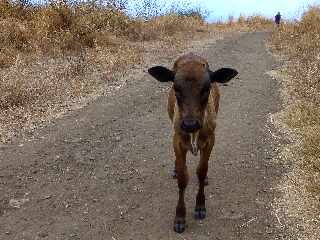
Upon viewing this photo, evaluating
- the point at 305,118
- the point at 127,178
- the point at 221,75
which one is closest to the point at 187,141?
the point at 221,75

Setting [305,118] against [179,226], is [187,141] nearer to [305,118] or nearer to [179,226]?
[179,226]

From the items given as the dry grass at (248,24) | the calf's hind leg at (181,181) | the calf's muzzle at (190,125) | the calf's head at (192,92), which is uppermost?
the calf's head at (192,92)

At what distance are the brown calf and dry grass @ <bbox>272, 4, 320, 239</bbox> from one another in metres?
1.15

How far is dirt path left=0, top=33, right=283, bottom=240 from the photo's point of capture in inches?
210

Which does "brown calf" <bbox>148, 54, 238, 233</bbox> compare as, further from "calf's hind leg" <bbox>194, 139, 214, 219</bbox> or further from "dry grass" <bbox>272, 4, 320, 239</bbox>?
"dry grass" <bbox>272, 4, 320, 239</bbox>

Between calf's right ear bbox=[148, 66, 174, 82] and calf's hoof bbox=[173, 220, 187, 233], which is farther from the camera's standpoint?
calf's hoof bbox=[173, 220, 187, 233]

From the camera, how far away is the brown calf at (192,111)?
472 cm

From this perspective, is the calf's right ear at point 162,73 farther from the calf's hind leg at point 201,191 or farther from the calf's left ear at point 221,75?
the calf's hind leg at point 201,191

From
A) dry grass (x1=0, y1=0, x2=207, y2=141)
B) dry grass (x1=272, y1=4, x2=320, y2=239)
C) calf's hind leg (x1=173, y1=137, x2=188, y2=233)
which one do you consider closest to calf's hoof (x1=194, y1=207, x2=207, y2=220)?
calf's hind leg (x1=173, y1=137, x2=188, y2=233)

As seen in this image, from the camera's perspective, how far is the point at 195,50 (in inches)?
645

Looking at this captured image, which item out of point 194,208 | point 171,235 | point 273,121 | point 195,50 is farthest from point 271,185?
point 195,50

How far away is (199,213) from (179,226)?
14.0 inches

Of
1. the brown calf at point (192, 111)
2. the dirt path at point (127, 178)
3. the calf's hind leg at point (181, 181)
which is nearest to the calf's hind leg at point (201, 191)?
the brown calf at point (192, 111)

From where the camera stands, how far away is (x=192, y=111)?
4.69 metres
